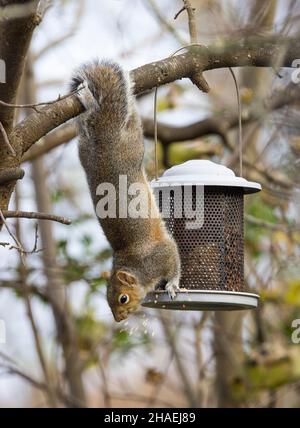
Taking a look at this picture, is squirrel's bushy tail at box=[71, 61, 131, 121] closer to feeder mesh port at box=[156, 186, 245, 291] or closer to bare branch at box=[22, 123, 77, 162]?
feeder mesh port at box=[156, 186, 245, 291]

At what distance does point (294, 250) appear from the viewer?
18.0 feet

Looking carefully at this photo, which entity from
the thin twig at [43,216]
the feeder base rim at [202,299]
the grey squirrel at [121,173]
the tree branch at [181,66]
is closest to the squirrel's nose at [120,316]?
the grey squirrel at [121,173]

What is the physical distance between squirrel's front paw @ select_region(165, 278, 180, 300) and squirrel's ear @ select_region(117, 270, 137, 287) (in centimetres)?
26

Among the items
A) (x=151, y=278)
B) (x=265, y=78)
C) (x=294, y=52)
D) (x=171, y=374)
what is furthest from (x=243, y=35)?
(x=171, y=374)

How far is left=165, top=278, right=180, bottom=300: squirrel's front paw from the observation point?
3166 mm

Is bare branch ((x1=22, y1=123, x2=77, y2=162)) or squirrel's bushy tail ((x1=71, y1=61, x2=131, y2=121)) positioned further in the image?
bare branch ((x1=22, y1=123, x2=77, y2=162))

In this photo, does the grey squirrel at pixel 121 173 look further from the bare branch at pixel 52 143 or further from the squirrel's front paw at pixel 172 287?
the bare branch at pixel 52 143

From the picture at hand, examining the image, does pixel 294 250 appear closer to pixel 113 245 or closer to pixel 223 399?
pixel 223 399

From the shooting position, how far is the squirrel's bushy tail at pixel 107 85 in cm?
323

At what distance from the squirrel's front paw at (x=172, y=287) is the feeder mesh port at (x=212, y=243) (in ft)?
0.40

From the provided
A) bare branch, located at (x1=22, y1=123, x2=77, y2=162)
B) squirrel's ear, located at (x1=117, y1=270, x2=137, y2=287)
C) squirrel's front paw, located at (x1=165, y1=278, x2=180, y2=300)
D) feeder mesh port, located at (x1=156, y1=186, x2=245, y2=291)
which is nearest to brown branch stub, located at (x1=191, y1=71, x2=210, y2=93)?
feeder mesh port, located at (x1=156, y1=186, x2=245, y2=291)

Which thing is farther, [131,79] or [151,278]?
[151,278]
